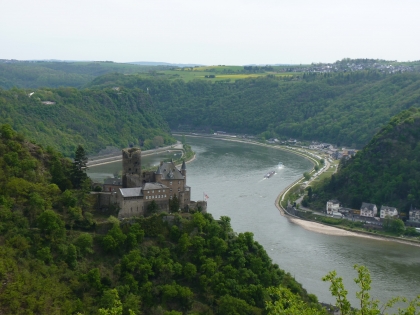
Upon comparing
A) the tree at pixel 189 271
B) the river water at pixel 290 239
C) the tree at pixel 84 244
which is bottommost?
the river water at pixel 290 239

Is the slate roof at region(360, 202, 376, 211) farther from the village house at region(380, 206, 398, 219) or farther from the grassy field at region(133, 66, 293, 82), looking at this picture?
the grassy field at region(133, 66, 293, 82)

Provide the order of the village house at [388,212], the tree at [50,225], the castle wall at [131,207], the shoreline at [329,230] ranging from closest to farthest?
the tree at [50,225] → the castle wall at [131,207] → the shoreline at [329,230] → the village house at [388,212]

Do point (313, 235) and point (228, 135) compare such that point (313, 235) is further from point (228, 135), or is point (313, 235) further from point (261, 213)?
point (228, 135)

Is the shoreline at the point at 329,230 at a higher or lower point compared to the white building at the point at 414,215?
lower

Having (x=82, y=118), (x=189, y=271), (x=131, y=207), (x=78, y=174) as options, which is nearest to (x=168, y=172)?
(x=131, y=207)

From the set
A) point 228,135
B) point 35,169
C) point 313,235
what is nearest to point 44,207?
point 35,169

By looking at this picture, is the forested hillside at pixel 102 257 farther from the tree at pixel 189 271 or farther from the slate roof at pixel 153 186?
the slate roof at pixel 153 186

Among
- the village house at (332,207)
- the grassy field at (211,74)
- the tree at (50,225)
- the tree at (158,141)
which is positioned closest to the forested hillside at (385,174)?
the village house at (332,207)

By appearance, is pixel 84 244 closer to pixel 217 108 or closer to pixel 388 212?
pixel 388 212
